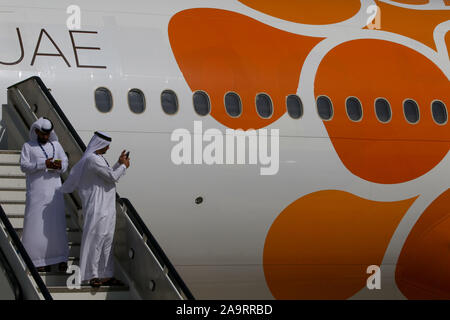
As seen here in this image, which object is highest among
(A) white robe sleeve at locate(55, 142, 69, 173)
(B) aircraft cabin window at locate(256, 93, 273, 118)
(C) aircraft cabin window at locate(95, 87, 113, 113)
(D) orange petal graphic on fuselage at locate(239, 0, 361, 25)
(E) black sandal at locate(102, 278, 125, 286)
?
(D) orange petal graphic on fuselage at locate(239, 0, 361, 25)

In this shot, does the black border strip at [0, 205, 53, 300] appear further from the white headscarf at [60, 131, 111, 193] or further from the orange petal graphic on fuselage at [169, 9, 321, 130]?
the orange petal graphic on fuselage at [169, 9, 321, 130]

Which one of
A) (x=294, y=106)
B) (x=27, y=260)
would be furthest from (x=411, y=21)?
(x=27, y=260)

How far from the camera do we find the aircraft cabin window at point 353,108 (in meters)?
11.7

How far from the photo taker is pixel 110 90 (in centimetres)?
1053

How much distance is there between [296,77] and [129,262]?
414 centimetres

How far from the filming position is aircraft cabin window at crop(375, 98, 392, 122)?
11914 millimetres

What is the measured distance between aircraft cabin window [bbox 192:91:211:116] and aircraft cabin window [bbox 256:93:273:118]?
674 millimetres

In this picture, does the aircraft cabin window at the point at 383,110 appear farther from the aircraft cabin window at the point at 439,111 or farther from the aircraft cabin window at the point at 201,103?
the aircraft cabin window at the point at 201,103

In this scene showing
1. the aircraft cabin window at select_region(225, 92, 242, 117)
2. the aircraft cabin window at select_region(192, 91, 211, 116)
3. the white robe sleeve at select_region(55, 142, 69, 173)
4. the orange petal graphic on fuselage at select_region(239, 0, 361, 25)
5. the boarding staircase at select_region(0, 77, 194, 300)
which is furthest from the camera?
the orange petal graphic on fuselage at select_region(239, 0, 361, 25)

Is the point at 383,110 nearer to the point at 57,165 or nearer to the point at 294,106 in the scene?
the point at 294,106

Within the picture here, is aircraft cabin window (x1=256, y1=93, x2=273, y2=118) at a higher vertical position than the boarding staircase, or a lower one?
higher

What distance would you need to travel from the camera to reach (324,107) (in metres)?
11.6

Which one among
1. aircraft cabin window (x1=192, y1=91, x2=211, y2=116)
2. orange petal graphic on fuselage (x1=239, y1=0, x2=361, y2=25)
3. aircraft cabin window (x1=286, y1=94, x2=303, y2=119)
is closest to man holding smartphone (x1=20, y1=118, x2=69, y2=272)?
aircraft cabin window (x1=192, y1=91, x2=211, y2=116)
